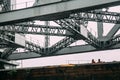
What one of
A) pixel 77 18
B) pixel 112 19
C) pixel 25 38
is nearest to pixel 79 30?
pixel 77 18

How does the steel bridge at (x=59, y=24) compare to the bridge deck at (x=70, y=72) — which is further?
the steel bridge at (x=59, y=24)

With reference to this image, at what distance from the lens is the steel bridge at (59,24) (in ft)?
65.7

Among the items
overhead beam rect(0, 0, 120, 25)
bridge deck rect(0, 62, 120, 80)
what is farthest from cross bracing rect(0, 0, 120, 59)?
bridge deck rect(0, 62, 120, 80)

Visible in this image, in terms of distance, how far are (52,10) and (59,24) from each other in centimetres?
495

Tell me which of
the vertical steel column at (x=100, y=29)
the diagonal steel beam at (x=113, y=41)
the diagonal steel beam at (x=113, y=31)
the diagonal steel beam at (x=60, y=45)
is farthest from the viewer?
the diagonal steel beam at (x=60, y=45)

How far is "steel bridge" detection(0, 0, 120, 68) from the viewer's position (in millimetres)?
20031

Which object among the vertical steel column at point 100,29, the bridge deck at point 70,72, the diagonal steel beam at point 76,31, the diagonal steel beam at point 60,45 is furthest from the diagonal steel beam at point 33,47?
the bridge deck at point 70,72

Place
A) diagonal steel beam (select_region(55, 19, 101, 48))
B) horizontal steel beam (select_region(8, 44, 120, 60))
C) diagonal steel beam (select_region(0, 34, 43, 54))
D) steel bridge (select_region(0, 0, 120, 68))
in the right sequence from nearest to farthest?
steel bridge (select_region(0, 0, 120, 68)), diagonal steel beam (select_region(55, 19, 101, 48)), diagonal steel beam (select_region(0, 34, 43, 54)), horizontal steel beam (select_region(8, 44, 120, 60))

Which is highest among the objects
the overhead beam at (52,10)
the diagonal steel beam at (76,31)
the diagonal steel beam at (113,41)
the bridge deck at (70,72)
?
the overhead beam at (52,10)

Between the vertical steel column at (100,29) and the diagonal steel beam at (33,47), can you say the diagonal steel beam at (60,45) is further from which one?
the vertical steel column at (100,29)

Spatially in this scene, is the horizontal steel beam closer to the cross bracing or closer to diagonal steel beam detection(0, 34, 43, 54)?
the cross bracing

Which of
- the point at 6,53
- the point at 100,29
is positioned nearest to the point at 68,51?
the point at 100,29

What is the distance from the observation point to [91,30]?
3123 cm

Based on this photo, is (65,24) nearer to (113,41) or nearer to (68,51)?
(113,41)
